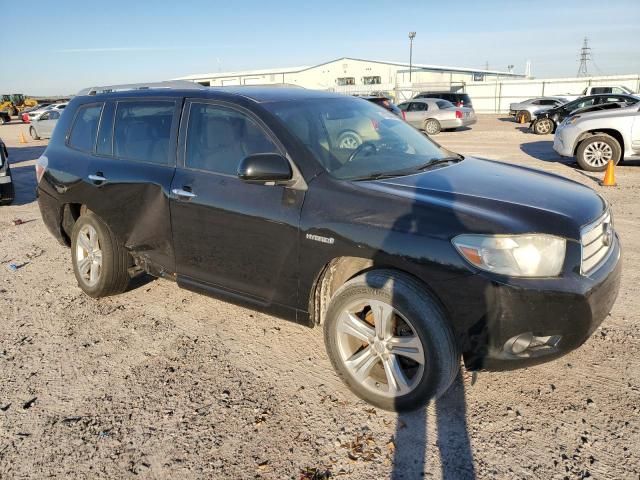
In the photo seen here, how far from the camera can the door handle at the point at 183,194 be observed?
3.66 metres

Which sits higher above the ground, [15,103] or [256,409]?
[15,103]

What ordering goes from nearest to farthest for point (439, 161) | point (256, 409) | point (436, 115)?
point (256, 409)
point (439, 161)
point (436, 115)

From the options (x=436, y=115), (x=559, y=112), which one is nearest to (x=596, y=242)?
(x=559, y=112)

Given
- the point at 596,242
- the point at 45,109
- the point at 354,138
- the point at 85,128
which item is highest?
the point at 45,109

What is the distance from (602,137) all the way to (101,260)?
404 inches

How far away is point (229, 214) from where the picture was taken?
3455 mm

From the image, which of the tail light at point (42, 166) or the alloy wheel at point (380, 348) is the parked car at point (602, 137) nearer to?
the alloy wheel at point (380, 348)

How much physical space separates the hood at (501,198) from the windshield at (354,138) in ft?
0.77

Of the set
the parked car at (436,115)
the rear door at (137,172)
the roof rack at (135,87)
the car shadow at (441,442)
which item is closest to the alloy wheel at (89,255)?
the rear door at (137,172)

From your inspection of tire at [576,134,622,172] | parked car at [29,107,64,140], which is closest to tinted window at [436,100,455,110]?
tire at [576,134,622,172]

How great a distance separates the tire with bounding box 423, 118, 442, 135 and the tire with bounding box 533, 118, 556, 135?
388cm

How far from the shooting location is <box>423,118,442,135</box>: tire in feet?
73.4

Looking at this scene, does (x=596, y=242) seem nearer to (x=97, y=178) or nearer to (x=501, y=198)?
(x=501, y=198)

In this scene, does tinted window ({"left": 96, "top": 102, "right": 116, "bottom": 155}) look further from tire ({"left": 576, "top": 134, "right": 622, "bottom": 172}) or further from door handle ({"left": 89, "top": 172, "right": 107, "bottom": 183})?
tire ({"left": 576, "top": 134, "right": 622, "bottom": 172})
